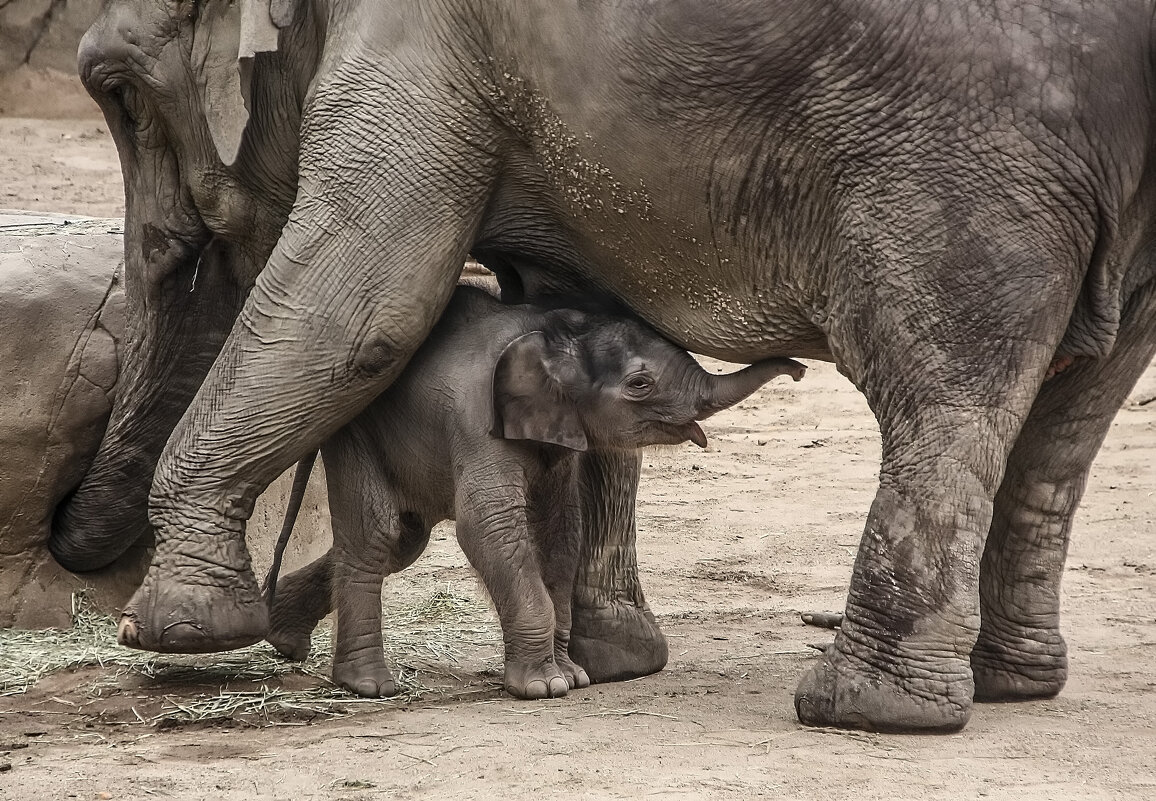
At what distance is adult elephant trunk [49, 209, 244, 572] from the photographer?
5074mm

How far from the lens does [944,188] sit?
12.9 ft

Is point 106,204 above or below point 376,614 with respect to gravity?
above

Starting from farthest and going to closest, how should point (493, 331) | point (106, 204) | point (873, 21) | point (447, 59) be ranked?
point (106, 204) < point (493, 331) < point (447, 59) < point (873, 21)

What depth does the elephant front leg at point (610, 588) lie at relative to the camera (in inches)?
198

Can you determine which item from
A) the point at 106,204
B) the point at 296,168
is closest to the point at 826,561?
the point at 296,168

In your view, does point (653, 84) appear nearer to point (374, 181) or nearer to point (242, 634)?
point (374, 181)

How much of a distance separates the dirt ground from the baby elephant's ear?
701mm

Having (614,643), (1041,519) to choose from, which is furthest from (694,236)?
(614,643)

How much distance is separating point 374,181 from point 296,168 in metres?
0.54

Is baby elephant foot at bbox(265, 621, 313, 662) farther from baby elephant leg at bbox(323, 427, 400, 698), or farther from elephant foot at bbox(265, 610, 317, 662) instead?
baby elephant leg at bbox(323, 427, 400, 698)

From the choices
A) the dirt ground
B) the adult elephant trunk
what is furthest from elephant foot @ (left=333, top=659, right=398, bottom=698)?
the adult elephant trunk

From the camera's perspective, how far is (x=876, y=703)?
413cm

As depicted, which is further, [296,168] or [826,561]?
[826,561]

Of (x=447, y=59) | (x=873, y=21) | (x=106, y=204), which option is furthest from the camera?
(x=106, y=204)
